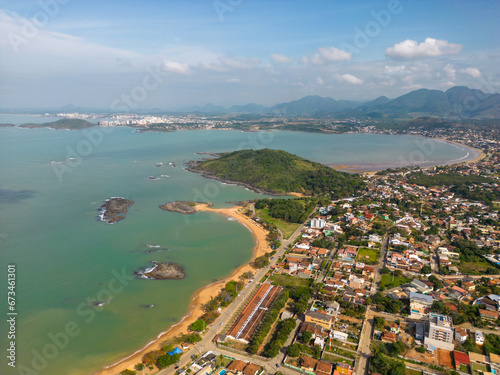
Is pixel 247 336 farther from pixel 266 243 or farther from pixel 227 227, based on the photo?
pixel 227 227

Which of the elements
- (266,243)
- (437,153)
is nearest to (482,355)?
(266,243)

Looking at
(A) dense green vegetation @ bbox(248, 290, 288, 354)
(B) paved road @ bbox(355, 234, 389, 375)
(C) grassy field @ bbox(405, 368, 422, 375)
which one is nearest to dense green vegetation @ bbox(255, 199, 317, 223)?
(B) paved road @ bbox(355, 234, 389, 375)

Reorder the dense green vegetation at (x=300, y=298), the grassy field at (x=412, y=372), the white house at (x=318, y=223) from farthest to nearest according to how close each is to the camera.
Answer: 1. the white house at (x=318, y=223)
2. the dense green vegetation at (x=300, y=298)
3. the grassy field at (x=412, y=372)

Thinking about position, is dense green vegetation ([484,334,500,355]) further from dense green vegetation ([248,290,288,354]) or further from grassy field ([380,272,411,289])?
dense green vegetation ([248,290,288,354])

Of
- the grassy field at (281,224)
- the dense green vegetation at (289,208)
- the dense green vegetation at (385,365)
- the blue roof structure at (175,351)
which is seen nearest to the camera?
the dense green vegetation at (385,365)

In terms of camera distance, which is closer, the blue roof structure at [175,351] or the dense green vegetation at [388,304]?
the blue roof structure at [175,351]

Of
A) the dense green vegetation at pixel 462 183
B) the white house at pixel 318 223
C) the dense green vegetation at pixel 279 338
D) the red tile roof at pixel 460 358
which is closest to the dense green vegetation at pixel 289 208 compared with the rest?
the white house at pixel 318 223

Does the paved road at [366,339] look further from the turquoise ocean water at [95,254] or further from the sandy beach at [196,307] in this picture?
the turquoise ocean water at [95,254]
